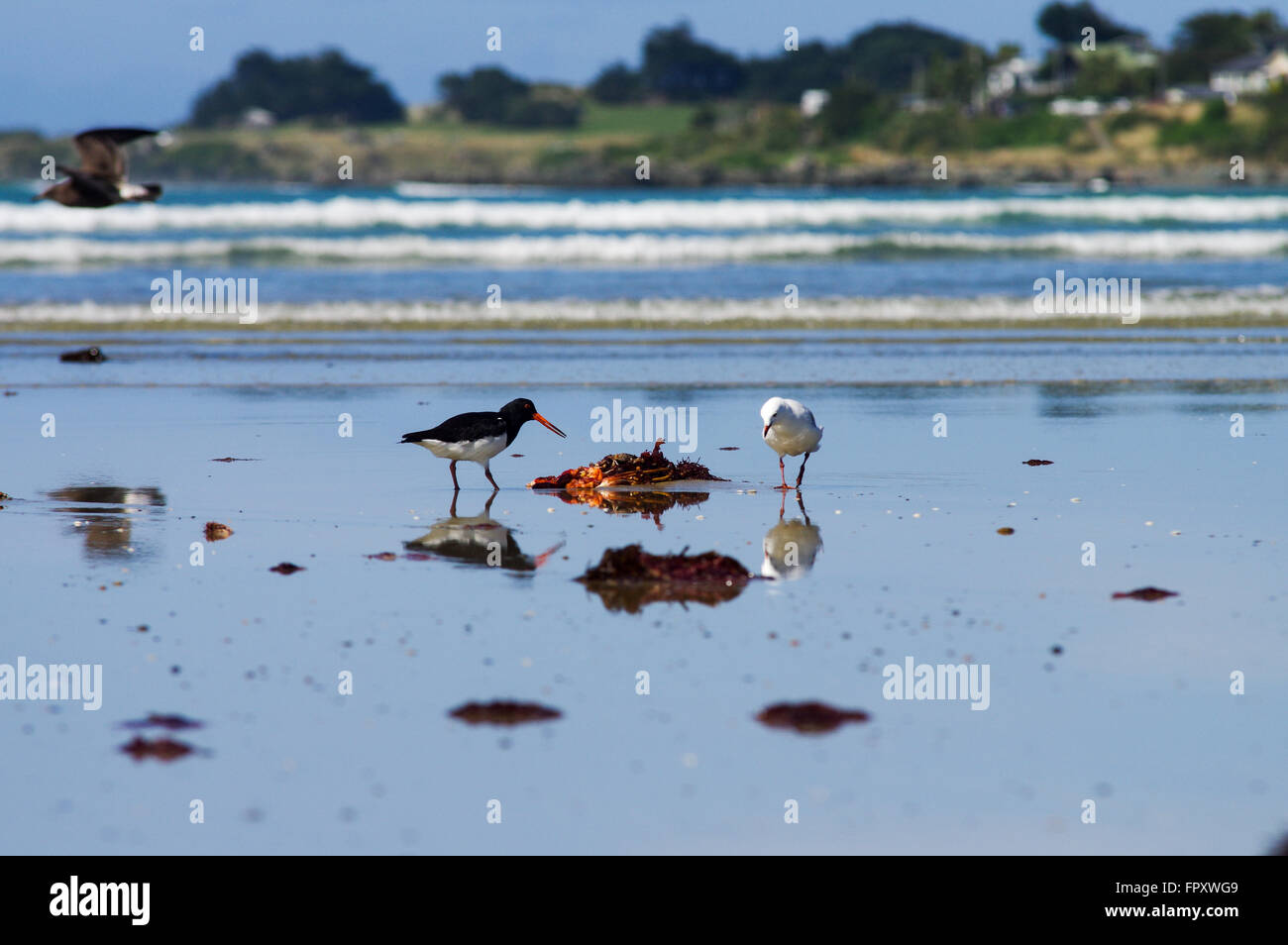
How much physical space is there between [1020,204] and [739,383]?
5228 centimetres

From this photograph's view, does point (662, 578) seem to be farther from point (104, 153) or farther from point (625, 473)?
point (104, 153)

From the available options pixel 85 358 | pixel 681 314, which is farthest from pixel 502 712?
pixel 681 314

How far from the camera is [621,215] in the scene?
60625mm

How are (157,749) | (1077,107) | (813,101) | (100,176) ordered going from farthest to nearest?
(813,101) → (1077,107) → (100,176) → (157,749)

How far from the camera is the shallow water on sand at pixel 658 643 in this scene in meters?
4.93

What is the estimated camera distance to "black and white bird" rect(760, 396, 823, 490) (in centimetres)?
1053

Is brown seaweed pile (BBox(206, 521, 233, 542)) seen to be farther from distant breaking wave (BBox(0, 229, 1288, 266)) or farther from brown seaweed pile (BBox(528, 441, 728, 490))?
distant breaking wave (BBox(0, 229, 1288, 266))

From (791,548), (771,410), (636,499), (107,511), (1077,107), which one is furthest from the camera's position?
(1077,107)

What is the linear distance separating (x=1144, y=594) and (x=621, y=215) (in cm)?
5419

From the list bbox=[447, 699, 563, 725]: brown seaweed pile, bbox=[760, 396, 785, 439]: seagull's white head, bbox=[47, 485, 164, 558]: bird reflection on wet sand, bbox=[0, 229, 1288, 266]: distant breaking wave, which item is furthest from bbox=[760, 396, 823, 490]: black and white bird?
bbox=[0, 229, 1288, 266]: distant breaking wave

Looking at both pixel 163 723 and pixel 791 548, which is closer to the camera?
pixel 163 723

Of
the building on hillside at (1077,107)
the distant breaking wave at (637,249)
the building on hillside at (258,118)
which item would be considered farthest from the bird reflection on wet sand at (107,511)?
the building on hillside at (258,118)

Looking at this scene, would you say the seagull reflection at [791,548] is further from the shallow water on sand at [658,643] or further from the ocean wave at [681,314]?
the ocean wave at [681,314]
